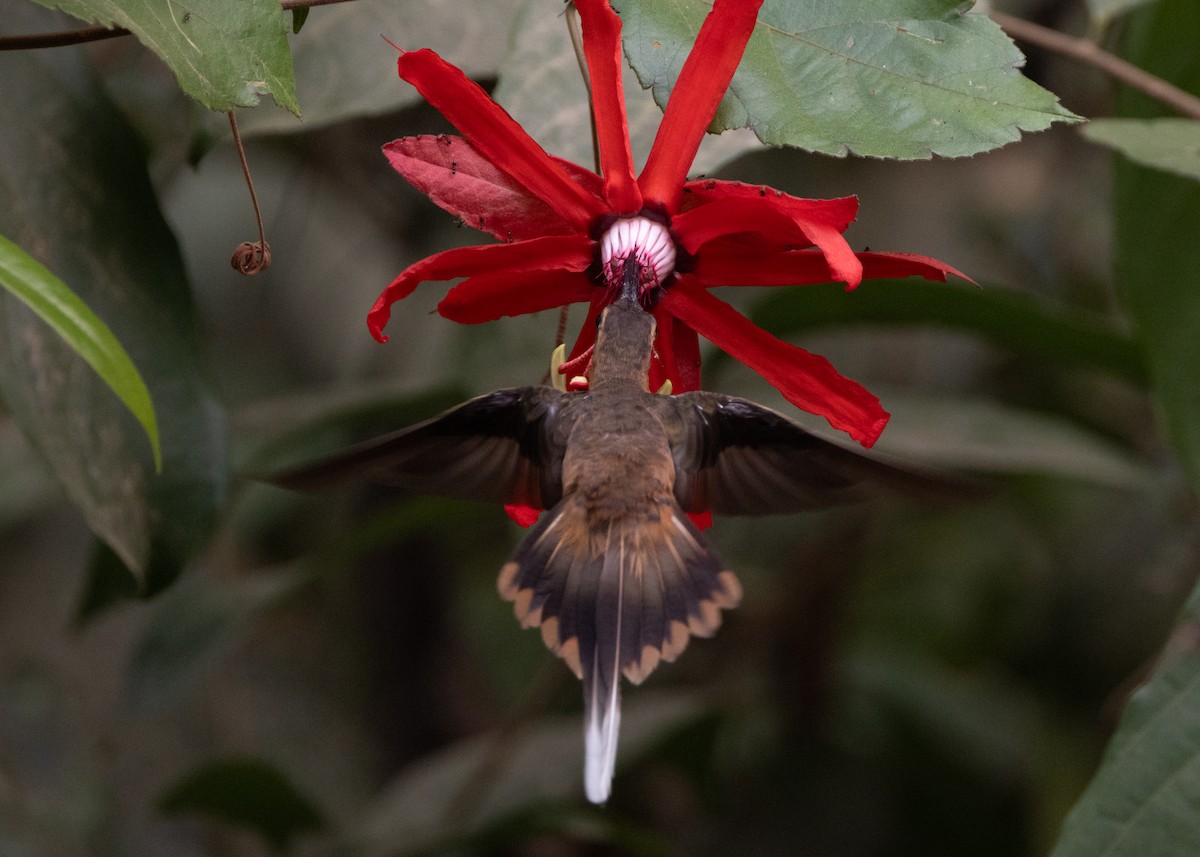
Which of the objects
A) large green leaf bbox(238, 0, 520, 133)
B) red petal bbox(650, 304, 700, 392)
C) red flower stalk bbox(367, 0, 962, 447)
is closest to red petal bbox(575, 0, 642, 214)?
red flower stalk bbox(367, 0, 962, 447)

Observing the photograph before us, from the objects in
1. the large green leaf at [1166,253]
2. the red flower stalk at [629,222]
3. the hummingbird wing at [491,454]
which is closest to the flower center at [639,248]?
the red flower stalk at [629,222]

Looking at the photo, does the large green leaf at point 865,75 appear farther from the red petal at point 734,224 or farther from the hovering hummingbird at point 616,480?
the hovering hummingbird at point 616,480

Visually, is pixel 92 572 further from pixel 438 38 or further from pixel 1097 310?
pixel 1097 310

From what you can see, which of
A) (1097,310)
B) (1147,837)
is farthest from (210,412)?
(1097,310)

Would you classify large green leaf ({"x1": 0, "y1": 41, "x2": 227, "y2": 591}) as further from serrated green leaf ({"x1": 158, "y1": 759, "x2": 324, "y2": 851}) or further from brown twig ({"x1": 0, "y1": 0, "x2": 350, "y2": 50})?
serrated green leaf ({"x1": 158, "y1": 759, "x2": 324, "y2": 851})

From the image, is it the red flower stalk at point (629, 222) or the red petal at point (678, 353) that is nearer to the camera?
the red flower stalk at point (629, 222)

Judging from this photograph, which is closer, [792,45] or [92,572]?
[792,45]
